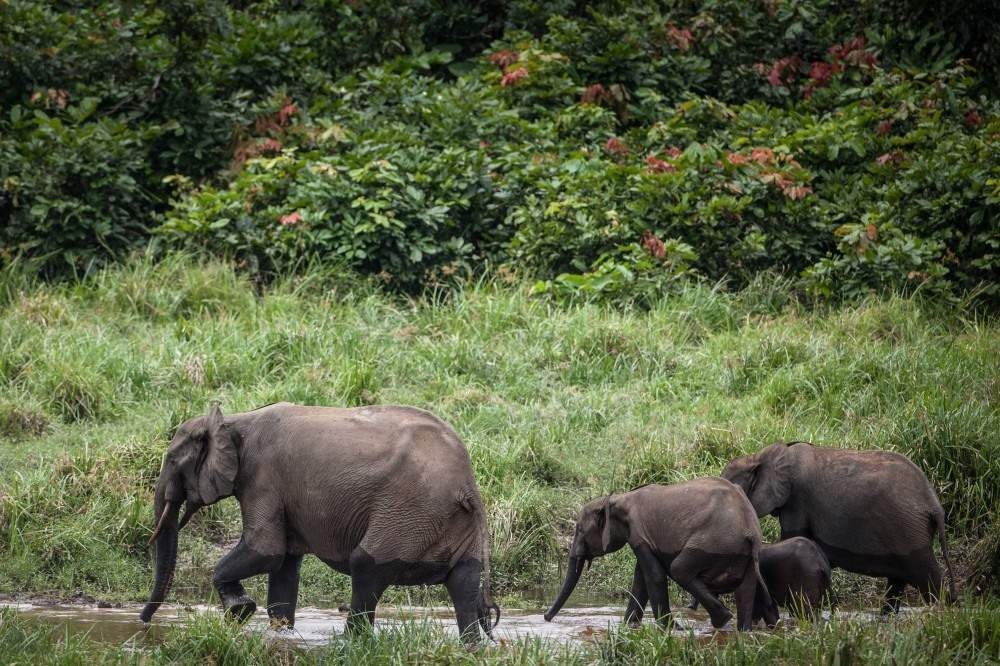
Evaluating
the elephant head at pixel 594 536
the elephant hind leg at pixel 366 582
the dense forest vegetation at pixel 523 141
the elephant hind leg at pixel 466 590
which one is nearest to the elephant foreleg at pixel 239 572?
the elephant hind leg at pixel 366 582

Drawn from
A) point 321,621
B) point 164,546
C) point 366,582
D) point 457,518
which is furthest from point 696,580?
point 164,546

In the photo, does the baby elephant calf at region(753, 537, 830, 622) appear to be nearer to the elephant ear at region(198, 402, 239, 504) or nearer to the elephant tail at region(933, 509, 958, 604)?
the elephant tail at region(933, 509, 958, 604)

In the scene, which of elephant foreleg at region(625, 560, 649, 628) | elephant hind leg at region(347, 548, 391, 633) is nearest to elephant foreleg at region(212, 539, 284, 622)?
elephant hind leg at region(347, 548, 391, 633)

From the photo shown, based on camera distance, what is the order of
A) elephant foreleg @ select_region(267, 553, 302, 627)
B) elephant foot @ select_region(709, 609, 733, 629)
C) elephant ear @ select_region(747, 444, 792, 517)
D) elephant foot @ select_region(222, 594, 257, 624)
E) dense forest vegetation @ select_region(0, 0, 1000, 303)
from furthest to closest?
dense forest vegetation @ select_region(0, 0, 1000, 303) → elephant ear @ select_region(747, 444, 792, 517) → elephant foot @ select_region(709, 609, 733, 629) → elephant foreleg @ select_region(267, 553, 302, 627) → elephant foot @ select_region(222, 594, 257, 624)

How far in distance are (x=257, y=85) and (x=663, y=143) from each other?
477cm

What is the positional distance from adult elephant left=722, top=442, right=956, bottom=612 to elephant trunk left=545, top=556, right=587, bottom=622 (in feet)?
3.87

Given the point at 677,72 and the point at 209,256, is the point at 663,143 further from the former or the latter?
the point at 209,256

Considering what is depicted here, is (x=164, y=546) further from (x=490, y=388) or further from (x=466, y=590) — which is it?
(x=490, y=388)

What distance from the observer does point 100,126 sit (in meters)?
15.0

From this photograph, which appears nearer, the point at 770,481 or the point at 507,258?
the point at 770,481

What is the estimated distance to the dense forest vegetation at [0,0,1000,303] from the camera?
13.8m

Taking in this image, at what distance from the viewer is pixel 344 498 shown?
719 cm

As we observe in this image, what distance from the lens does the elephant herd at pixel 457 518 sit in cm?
712

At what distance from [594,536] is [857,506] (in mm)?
1574
